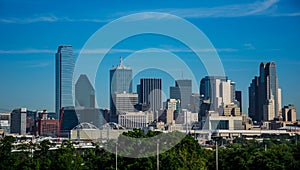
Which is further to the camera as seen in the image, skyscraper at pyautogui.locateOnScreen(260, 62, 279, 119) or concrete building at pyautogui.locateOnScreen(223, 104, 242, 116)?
skyscraper at pyautogui.locateOnScreen(260, 62, 279, 119)

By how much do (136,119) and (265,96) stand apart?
49.3m

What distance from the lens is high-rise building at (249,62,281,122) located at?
332 ft

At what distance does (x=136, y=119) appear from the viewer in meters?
61.3

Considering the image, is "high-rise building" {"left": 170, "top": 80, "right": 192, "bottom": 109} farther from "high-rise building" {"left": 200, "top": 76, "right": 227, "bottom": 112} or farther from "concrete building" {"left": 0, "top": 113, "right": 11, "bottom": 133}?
"concrete building" {"left": 0, "top": 113, "right": 11, "bottom": 133}

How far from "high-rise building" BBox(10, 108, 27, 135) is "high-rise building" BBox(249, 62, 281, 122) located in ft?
137

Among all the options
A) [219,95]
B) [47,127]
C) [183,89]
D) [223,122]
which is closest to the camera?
[183,89]

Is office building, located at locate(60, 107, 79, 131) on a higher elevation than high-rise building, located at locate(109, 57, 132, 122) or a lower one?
lower

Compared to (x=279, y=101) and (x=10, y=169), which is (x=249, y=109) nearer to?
(x=279, y=101)

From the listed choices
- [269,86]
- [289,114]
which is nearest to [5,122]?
[289,114]

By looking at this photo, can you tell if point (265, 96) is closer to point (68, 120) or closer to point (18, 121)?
point (68, 120)

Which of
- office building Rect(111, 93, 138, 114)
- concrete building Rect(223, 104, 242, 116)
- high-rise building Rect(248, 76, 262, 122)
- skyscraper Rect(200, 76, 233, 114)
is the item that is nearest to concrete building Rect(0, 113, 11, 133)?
skyscraper Rect(200, 76, 233, 114)

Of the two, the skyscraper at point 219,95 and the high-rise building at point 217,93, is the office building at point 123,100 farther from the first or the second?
the skyscraper at point 219,95

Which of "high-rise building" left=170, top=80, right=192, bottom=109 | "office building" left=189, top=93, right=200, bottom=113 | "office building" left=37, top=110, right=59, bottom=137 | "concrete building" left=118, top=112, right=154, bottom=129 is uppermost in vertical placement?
"high-rise building" left=170, top=80, right=192, bottom=109

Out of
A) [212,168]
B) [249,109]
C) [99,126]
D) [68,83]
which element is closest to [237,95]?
[249,109]
